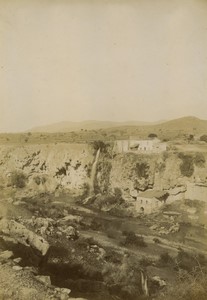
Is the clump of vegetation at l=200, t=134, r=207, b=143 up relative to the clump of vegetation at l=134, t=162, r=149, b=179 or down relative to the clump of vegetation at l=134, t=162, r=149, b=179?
up

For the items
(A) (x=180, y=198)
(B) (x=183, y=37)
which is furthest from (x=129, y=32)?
(A) (x=180, y=198)

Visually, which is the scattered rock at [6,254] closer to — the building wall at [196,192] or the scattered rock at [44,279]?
the scattered rock at [44,279]

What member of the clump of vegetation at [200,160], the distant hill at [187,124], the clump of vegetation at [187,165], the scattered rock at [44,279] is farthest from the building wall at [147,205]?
the scattered rock at [44,279]

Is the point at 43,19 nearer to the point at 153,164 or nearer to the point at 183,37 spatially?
the point at 183,37

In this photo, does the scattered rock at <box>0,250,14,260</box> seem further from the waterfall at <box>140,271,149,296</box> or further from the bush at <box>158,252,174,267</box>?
the bush at <box>158,252,174,267</box>

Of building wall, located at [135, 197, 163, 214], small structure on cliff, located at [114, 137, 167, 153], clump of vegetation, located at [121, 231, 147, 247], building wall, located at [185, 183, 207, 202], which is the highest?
small structure on cliff, located at [114, 137, 167, 153]

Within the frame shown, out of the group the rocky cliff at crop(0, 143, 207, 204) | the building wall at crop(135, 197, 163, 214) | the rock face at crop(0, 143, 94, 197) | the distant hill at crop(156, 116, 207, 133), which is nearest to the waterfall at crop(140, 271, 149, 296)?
the building wall at crop(135, 197, 163, 214)
